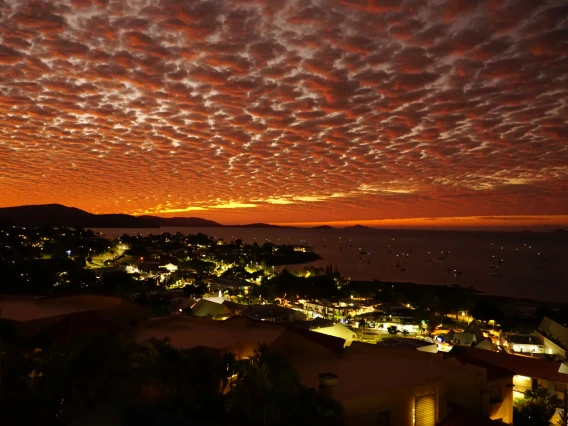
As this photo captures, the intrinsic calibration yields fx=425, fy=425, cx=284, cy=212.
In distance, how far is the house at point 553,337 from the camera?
22.6 metres

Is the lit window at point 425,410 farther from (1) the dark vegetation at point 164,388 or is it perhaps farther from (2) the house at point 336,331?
(2) the house at point 336,331

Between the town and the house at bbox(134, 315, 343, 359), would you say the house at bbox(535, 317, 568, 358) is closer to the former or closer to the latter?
the town

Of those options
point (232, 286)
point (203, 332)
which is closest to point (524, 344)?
point (203, 332)

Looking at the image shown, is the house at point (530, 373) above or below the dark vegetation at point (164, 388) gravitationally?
below

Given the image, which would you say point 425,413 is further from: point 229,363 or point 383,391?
point 229,363

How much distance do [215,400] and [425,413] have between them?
474 centimetres

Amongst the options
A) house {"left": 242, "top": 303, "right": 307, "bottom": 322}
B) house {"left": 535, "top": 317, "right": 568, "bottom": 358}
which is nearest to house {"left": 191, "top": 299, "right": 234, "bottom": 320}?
house {"left": 242, "top": 303, "right": 307, "bottom": 322}

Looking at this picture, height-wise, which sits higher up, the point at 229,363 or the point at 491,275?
the point at 229,363

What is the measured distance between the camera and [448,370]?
33.0 feet

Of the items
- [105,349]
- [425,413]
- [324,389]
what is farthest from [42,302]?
[425,413]

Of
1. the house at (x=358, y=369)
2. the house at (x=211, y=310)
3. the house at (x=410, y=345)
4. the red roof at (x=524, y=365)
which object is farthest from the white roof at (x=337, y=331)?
the house at (x=211, y=310)

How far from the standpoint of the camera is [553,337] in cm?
2667

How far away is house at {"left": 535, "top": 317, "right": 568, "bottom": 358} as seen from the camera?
2258 centimetres

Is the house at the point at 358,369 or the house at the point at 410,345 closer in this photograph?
the house at the point at 358,369
